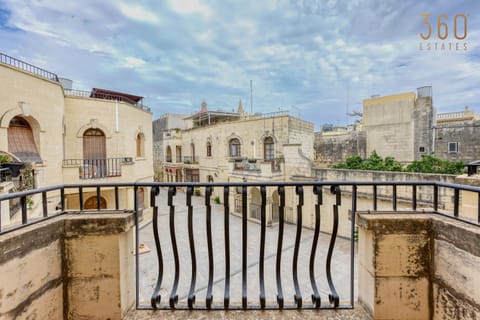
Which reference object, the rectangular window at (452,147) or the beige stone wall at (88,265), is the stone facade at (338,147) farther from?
the beige stone wall at (88,265)

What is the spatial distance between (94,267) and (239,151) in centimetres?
1571

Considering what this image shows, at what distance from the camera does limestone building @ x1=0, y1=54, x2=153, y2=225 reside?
649 cm

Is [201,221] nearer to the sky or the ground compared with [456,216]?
nearer to the ground

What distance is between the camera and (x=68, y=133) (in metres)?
9.15

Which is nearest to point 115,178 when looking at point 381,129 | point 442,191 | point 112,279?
point 112,279

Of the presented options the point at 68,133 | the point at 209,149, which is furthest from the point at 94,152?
the point at 209,149

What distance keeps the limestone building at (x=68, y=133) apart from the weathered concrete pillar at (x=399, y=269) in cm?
579

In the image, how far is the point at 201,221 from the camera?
11.3m

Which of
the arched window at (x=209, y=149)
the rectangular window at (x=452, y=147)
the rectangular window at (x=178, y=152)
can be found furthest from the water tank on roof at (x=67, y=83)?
the rectangular window at (x=452, y=147)

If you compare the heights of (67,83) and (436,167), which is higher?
(67,83)

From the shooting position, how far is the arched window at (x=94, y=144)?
31.6 feet

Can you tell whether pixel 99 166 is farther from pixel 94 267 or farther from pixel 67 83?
pixel 94 267

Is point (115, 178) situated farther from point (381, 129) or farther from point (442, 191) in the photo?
point (381, 129)

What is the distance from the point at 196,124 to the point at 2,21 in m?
17.0
